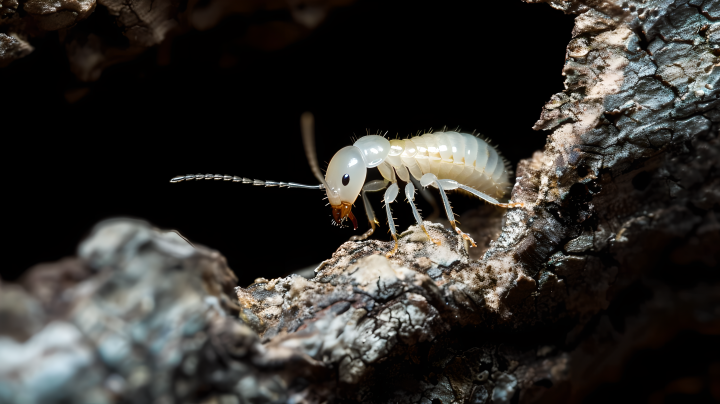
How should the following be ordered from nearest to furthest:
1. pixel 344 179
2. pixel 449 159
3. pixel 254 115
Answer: pixel 344 179
pixel 449 159
pixel 254 115

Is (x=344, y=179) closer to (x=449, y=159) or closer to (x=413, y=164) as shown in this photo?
(x=413, y=164)

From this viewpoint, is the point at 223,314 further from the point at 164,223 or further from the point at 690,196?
the point at 164,223

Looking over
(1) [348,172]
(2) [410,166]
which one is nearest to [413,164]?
(2) [410,166]

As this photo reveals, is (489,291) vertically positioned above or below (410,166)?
below

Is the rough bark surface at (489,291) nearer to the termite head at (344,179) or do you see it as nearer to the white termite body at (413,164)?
the white termite body at (413,164)

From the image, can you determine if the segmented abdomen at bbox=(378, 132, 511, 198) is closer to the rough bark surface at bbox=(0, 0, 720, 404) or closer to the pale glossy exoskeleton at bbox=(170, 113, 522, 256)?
the pale glossy exoskeleton at bbox=(170, 113, 522, 256)

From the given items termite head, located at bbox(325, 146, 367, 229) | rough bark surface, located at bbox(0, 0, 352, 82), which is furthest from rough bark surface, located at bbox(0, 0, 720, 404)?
rough bark surface, located at bbox(0, 0, 352, 82)
